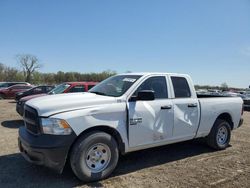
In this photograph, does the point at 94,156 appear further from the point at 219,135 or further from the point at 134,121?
the point at 219,135

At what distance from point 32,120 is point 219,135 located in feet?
15.9

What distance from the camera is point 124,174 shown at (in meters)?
4.96

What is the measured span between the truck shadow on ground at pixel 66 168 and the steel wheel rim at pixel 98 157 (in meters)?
0.27

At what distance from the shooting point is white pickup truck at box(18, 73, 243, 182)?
4234mm

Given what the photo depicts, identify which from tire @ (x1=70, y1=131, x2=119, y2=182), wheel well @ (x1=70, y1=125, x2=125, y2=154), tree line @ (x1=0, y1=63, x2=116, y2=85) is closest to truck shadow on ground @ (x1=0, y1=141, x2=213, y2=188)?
tire @ (x1=70, y1=131, x2=119, y2=182)

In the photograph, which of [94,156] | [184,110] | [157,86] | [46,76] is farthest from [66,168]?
[46,76]

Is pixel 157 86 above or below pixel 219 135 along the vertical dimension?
above

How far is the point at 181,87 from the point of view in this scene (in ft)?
20.1

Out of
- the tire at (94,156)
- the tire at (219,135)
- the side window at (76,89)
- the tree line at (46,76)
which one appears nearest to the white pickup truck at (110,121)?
the tire at (94,156)

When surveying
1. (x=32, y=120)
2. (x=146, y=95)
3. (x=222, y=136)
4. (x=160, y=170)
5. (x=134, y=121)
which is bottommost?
(x=160, y=170)

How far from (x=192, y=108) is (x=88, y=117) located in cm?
273

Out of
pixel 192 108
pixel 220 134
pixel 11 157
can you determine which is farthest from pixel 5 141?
pixel 220 134

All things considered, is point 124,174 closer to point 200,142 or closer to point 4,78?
point 200,142

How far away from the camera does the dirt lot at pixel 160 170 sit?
4535 millimetres
